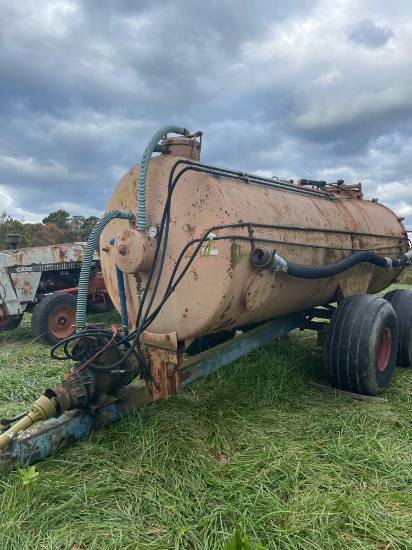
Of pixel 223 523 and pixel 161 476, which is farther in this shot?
pixel 161 476

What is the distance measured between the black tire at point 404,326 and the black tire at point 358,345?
955 mm

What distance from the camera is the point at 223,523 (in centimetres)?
245

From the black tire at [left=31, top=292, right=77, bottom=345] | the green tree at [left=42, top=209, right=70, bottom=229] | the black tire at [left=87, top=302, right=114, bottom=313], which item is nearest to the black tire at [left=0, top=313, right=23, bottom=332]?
the black tire at [left=31, top=292, right=77, bottom=345]

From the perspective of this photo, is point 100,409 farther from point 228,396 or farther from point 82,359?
point 228,396

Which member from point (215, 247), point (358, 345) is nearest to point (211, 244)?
point (215, 247)

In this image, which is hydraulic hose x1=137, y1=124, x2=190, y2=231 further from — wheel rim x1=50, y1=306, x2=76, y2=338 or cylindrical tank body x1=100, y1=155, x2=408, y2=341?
wheel rim x1=50, y1=306, x2=76, y2=338

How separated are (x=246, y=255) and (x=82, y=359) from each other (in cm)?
139

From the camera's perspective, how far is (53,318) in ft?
23.9

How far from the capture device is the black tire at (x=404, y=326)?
5352 millimetres

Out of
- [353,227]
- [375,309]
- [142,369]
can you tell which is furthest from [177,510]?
[353,227]

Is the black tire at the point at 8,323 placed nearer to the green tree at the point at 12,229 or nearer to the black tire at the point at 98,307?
the black tire at the point at 98,307

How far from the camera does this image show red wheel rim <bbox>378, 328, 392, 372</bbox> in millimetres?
4633

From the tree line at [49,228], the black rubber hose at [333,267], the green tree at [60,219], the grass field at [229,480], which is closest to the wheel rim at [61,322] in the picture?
the grass field at [229,480]

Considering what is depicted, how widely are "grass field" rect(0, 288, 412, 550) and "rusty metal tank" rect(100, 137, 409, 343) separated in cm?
80
